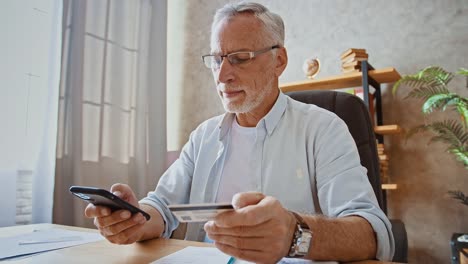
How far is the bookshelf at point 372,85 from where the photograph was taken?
85.2 inches

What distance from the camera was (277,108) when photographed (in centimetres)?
120

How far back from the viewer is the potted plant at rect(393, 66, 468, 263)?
1867mm

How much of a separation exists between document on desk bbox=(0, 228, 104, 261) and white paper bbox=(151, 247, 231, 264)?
29 centimetres

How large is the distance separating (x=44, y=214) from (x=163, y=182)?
1134 mm

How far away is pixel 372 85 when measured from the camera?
2.34 m

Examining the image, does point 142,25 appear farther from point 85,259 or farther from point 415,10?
point 85,259

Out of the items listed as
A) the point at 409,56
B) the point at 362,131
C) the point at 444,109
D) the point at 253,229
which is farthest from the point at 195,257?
the point at 409,56

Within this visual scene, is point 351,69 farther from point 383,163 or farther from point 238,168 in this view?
point 238,168

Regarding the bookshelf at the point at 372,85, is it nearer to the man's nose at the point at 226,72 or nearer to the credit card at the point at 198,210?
the man's nose at the point at 226,72

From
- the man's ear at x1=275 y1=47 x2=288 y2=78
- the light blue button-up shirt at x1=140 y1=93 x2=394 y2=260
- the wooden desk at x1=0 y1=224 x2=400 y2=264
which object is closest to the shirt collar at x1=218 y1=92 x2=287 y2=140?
the light blue button-up shirt at x1=140 y1=93 x2=394 y2=260

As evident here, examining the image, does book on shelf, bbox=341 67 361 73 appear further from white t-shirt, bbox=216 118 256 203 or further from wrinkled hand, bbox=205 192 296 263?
wrinkled hand, bbox=205 192 296 263

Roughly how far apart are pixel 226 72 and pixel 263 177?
38cm

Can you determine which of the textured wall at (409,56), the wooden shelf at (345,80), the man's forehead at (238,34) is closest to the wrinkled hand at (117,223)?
the man's forehead at (238,34)

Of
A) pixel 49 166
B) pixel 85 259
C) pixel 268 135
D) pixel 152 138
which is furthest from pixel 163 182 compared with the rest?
pixel 152 138
